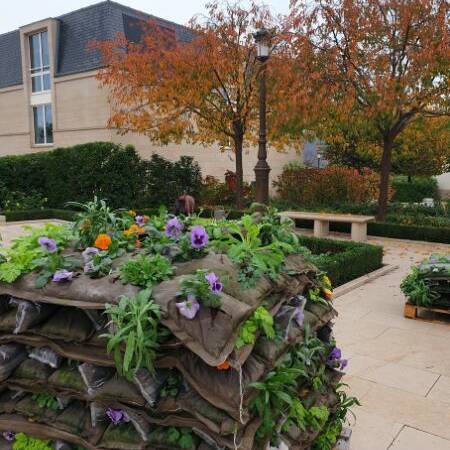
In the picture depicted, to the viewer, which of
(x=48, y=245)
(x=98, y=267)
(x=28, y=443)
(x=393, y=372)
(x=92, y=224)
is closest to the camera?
(x=98, y=267)

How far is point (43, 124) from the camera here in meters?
24.6

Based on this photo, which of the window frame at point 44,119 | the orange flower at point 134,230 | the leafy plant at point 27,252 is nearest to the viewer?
the leafy plant at point 27,252

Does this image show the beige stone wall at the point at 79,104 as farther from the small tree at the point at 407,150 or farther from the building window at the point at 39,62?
the small tree at the point at 407,150

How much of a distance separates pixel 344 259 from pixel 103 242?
6.35 metres

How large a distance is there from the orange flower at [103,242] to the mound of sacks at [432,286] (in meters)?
5.01

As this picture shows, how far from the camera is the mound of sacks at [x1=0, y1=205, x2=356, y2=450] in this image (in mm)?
1988

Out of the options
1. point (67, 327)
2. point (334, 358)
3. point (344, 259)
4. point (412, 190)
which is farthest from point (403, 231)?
point (412, 190)

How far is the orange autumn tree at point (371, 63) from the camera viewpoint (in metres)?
12.1

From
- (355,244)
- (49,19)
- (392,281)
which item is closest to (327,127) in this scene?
(355,244)

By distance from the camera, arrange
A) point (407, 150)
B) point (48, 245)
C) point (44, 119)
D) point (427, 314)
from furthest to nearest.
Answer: point (44, 119) < point (407, 150) < point (427, 314) < point (48, 245)

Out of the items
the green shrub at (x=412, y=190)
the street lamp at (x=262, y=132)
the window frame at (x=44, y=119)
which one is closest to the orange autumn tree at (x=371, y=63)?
the street lamp at (x=262, y=132)

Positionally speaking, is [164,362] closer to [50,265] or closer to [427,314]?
[50,265]

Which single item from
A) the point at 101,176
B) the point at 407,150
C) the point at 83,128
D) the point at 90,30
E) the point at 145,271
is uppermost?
the point at 90,30

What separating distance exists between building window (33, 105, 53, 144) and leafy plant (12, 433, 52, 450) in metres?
23.8
